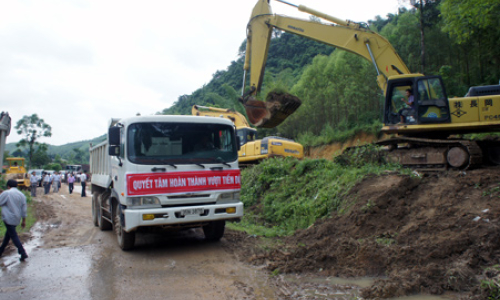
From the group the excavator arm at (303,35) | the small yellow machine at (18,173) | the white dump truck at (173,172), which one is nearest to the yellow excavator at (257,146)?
the excavator arm at (303,35)

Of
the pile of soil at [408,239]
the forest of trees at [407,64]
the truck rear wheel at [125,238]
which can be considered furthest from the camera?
the forest of trees at [407,64]

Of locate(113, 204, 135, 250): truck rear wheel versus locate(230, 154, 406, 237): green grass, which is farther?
locate(230, 154, 406, 237): green grass

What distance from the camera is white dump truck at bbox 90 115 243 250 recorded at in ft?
22.6

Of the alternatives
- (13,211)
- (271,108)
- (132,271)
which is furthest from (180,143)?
(271,108)

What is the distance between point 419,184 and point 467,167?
1.74 metres

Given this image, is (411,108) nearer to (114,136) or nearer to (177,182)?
(177,182)

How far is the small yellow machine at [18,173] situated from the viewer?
28.1 meters

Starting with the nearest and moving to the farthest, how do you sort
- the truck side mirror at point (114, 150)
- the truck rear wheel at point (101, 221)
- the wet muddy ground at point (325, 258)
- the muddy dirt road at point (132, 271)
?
the wet muddy ground at point (325, 258)
the muddy dirt road at point (132, 271)
the truck side mirror at point (114, 150)
the truck rear wheel at point (101, 221)

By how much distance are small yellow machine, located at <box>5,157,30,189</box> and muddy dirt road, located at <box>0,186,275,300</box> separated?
73.5ft

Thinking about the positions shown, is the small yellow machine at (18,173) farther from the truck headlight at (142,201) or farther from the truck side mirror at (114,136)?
the truck headlight at (142,201)

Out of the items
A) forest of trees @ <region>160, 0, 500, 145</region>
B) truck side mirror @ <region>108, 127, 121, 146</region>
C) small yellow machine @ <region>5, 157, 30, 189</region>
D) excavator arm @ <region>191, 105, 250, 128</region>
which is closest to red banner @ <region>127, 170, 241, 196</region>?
truck side mirror @ <region>108, 127, 121, 146</region>

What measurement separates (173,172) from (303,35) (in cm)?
737

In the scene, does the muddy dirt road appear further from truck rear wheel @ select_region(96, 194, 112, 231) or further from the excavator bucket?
the excavator bucket

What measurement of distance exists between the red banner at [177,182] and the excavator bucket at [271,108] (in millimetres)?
4585
